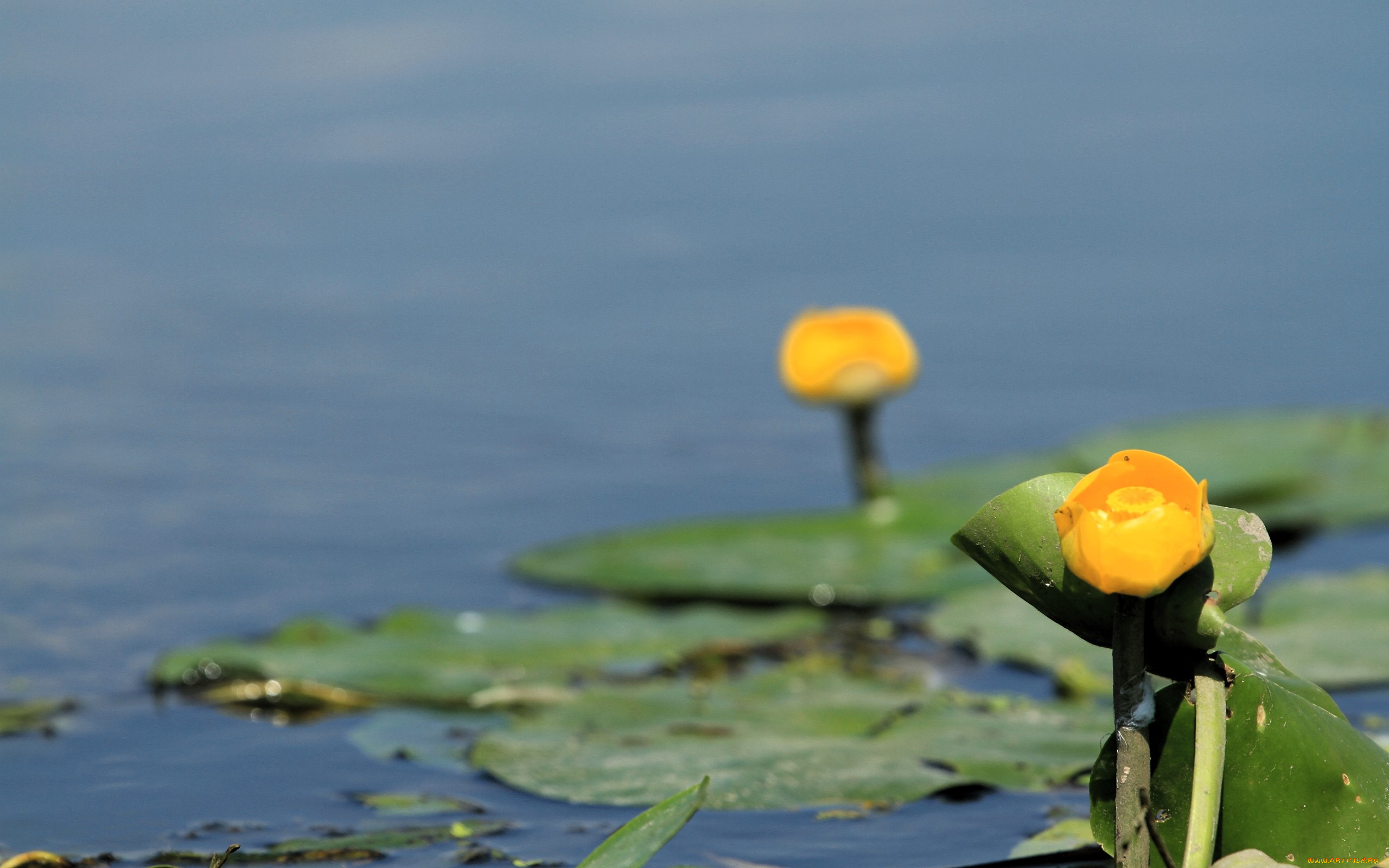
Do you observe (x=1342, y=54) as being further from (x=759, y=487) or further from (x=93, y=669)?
(x=93, y=669)

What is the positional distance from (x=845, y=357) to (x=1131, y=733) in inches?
97.0

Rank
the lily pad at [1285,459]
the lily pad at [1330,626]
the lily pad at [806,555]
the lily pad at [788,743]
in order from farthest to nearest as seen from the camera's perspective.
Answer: the lily pad at [1285,459]
the lily pad at [806,555]
the lily pad at [1330,626]
the lily pad at [788,743]

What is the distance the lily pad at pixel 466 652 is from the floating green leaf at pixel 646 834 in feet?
4.71

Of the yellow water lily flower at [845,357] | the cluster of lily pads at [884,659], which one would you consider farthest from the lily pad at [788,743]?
the yellow water lily flower at [845,357]

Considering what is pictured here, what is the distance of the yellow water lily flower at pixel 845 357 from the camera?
3807 mm

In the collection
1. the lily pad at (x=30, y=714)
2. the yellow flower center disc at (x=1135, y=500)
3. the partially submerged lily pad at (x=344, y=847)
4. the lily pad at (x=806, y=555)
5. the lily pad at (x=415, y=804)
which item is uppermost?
the lily pad at (x=806, y=555)

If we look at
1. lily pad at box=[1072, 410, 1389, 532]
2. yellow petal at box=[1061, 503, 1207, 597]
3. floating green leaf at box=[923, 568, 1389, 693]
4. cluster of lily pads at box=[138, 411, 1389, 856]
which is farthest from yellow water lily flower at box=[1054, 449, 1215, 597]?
lily pad at box=[1072, 410, 1389, 532]

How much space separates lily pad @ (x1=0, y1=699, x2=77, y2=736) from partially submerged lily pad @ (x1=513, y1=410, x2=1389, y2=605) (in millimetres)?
1236

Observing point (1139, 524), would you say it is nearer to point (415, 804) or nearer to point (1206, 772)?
point (1206, 772)

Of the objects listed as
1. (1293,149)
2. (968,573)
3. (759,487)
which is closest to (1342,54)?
(1293,149)

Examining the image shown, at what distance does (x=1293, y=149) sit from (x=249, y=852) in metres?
9.05

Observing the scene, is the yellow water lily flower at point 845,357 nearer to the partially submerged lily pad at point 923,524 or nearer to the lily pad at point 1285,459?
the partially submerged lily pad at point 923,524

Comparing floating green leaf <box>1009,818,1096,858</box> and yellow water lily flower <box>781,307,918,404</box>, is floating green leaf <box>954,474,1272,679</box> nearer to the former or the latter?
floating green leaf <box>1009,818,1096,858</box>

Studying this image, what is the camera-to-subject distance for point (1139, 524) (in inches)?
48.6
